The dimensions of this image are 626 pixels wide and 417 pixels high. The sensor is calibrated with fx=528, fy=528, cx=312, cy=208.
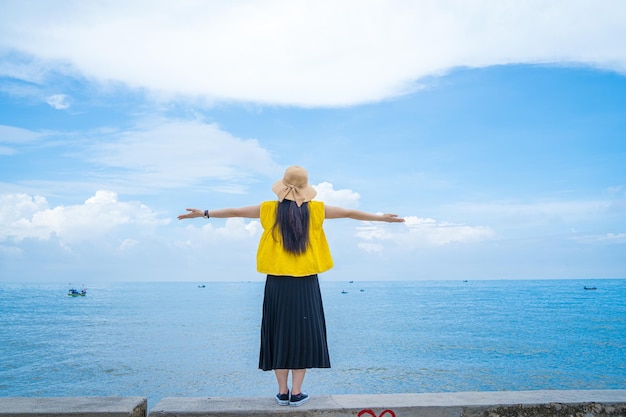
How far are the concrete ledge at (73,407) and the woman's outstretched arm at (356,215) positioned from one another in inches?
77.5

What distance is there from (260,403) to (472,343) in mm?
27943

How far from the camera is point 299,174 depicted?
4.10m

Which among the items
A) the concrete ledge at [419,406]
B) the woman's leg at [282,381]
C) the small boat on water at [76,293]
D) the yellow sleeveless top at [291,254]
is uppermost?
the yellow sleeveless top at [291,254]

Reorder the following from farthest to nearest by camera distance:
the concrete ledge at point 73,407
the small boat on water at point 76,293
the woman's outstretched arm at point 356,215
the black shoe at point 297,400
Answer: the small boat on water at point 76,293 → the woman's outstretched arm at point 356,215 → the black shoe at point 297,400 → the concrete ledge at point 73,407

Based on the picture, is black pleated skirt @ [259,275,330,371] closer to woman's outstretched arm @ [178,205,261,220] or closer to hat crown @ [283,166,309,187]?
woman's outstretched arm @ [178,205,261,220]

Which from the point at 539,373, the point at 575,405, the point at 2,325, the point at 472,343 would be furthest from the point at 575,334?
the point at 2,325

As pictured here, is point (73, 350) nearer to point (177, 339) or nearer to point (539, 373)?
point (177, 339)

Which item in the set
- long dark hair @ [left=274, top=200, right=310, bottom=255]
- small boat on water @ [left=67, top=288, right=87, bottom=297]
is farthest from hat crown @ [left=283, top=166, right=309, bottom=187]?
small boat on water @ [left=67, top=288, right=87, bottom=297]

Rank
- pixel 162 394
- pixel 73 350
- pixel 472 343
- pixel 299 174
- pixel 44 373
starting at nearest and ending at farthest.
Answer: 1. pixel 299 174
2. pixel 162 394
3. pixel 44 373
4. pixel 73 350
5. pixel 472 343

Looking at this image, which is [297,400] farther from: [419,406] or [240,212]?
[240,212]

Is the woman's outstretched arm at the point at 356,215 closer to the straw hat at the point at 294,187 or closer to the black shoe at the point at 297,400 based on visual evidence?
the straw hat at the point at 294,187

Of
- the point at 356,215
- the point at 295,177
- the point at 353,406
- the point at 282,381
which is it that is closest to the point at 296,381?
the point at 282,381

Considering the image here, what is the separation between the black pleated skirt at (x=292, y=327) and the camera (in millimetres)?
4020

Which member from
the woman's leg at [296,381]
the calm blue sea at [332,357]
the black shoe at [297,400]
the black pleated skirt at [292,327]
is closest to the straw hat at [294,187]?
the black pleated skirt at [292,327]
